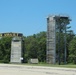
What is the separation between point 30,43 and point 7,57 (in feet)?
36.0

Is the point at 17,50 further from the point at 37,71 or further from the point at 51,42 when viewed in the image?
the point at 37,71

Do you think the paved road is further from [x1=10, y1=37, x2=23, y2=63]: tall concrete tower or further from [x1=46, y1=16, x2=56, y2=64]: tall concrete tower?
[x1=10, y1=37, x2=23, y2=63]: tall concrete tower

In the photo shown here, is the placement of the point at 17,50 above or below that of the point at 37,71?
above

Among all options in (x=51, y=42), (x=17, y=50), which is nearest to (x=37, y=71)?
(x=51, y=42)

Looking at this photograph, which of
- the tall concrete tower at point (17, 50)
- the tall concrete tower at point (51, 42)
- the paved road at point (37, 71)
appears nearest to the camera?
the paved road at point (37, 71)

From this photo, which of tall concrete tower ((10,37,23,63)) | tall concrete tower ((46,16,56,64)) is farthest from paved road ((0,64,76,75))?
tall concrete tower ((10,37,23,63))

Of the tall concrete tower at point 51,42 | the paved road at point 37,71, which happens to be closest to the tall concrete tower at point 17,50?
the tall concrete tower at point 51,42

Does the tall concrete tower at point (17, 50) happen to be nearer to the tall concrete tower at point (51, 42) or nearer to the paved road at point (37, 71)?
the tall concrete tower at point (51, 42)

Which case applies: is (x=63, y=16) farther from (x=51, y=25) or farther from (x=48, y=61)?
(x=48, y=61)

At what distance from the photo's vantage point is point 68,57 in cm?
10831

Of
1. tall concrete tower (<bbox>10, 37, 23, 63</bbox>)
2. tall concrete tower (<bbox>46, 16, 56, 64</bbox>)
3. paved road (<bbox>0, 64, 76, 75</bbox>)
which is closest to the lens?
paved road (<bbox>0, 64, 76, 75</bbox>)

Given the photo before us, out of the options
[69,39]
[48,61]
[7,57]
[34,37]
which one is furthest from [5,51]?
[48,61]

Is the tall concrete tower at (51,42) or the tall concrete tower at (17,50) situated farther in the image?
the tall concrete tower at (17,50)

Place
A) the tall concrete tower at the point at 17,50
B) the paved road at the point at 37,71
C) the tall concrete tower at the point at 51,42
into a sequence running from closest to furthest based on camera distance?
the paved road at the point at 37,71 → the tall concrete tower at the point at 51,42 → the tall concrete tower at the point at 17,50
